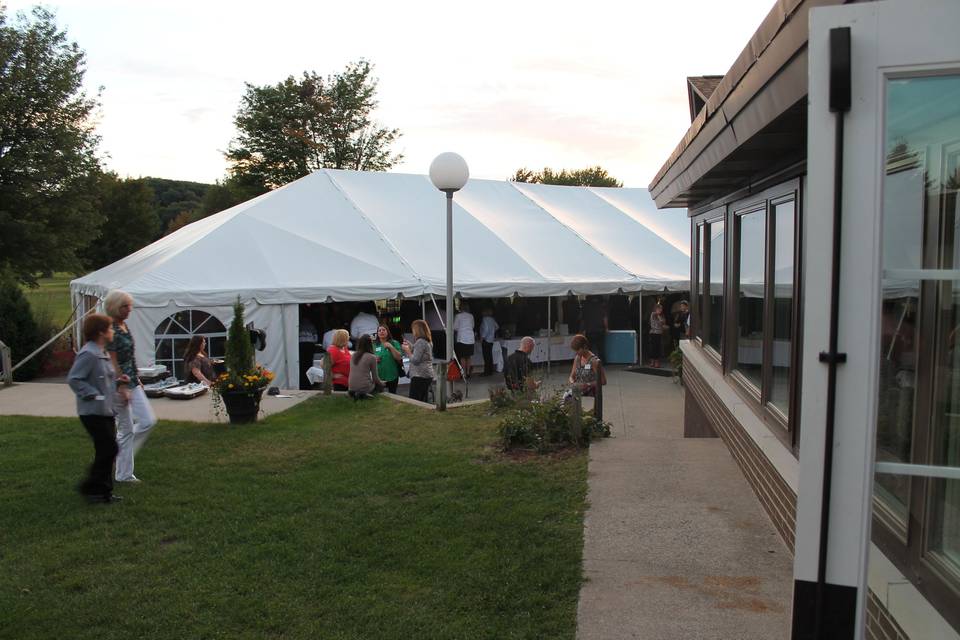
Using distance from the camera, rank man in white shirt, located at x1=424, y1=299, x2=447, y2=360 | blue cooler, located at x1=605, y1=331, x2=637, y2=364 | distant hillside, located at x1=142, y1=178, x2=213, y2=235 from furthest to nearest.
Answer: distant hillside, located at x1=142, y1=178, x2=213, y2=235 < blue cooler, located at x1=605, y1=331, x2=637, y2=364 < man in white shirt, located at x1=424, y1=299, x2=447, y2=360

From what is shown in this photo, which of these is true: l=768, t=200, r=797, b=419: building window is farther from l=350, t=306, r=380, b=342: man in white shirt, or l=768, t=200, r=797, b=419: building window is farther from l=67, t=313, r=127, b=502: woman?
l=350, t=306, r=380, b=342: man in white shirt

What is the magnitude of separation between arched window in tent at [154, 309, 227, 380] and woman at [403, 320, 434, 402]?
3757 millimetres

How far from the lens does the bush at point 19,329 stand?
1477cm

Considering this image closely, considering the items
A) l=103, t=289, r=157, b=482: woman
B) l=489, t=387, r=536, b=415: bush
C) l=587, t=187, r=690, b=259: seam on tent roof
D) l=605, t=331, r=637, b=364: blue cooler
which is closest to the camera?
A: l=103, t=289, r=157, b=482: woman

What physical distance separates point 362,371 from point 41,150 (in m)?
14.1

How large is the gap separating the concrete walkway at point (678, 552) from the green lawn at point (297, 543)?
196 mm

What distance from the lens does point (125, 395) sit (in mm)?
6469

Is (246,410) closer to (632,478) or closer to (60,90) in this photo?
(632,478)

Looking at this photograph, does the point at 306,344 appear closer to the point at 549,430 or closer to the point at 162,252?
the point at 162,252

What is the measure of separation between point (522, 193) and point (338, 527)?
15.4 m

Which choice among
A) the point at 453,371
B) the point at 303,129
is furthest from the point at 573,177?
the point at 453,371

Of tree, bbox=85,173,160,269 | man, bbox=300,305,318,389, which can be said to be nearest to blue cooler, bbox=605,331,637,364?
man, bbox=300,305,318,389

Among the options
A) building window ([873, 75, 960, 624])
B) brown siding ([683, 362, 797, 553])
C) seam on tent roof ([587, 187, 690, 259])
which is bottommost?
brown siding ([683, 362, 797, 553])

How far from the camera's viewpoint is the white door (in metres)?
1.72
